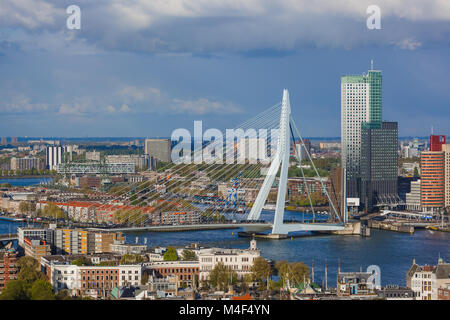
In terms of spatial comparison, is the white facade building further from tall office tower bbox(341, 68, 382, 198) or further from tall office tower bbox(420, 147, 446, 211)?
tall office tower bbox(341, 68, 382, 198)

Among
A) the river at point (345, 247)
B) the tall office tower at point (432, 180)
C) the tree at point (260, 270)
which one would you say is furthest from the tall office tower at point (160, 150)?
the tree at point (260, 270)

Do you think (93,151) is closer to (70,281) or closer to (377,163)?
(377,163)

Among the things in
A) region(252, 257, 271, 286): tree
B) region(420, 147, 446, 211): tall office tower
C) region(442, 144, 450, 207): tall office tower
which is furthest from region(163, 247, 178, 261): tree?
region(442, 144, 450, 207): tall office tower

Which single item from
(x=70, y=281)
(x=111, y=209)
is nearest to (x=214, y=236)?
(x=111, y=209)

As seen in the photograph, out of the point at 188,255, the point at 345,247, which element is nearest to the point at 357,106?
the point at 345,247

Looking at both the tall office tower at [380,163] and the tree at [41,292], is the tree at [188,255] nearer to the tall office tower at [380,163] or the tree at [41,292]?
the tree at [41,292]
